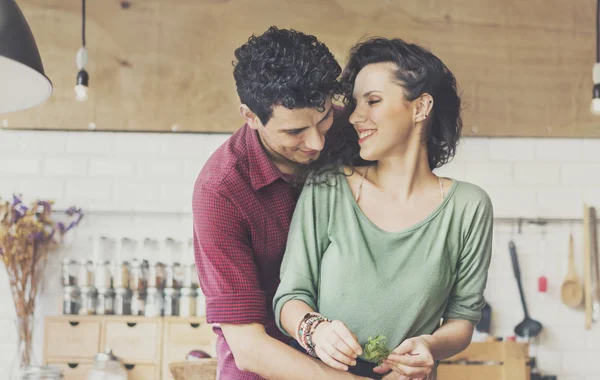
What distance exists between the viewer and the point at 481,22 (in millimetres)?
4898

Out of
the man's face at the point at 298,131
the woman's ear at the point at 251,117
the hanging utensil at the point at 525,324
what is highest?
the woman's ear at the point at 251,117

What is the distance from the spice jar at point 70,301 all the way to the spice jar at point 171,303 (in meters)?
0.52

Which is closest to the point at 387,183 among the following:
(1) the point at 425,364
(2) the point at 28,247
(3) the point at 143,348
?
(1) the point at 425,364

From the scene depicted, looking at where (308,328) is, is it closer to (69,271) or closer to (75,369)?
(75,369)

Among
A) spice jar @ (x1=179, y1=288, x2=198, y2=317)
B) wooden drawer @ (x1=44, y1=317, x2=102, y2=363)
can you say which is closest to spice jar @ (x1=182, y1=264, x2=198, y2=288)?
spice jar @ (x1=179, y1=288, x2=198, y2=317)

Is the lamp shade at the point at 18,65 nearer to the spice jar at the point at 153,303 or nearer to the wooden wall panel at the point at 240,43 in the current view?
the spice jar at the point at 153,303

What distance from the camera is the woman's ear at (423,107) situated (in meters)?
2.03

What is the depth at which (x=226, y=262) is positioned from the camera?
Result: 203cm

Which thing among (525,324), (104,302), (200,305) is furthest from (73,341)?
(525,324)

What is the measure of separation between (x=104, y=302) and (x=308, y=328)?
116 inches

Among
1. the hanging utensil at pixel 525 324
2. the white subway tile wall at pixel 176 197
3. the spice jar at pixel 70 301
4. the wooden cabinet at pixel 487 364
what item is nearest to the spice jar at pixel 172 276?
the white subway tile wall at pixel 176 197

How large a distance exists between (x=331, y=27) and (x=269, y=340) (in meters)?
3.19

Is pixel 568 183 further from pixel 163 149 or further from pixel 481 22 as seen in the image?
pixel 163 149

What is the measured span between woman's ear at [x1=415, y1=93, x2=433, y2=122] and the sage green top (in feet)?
0.65
